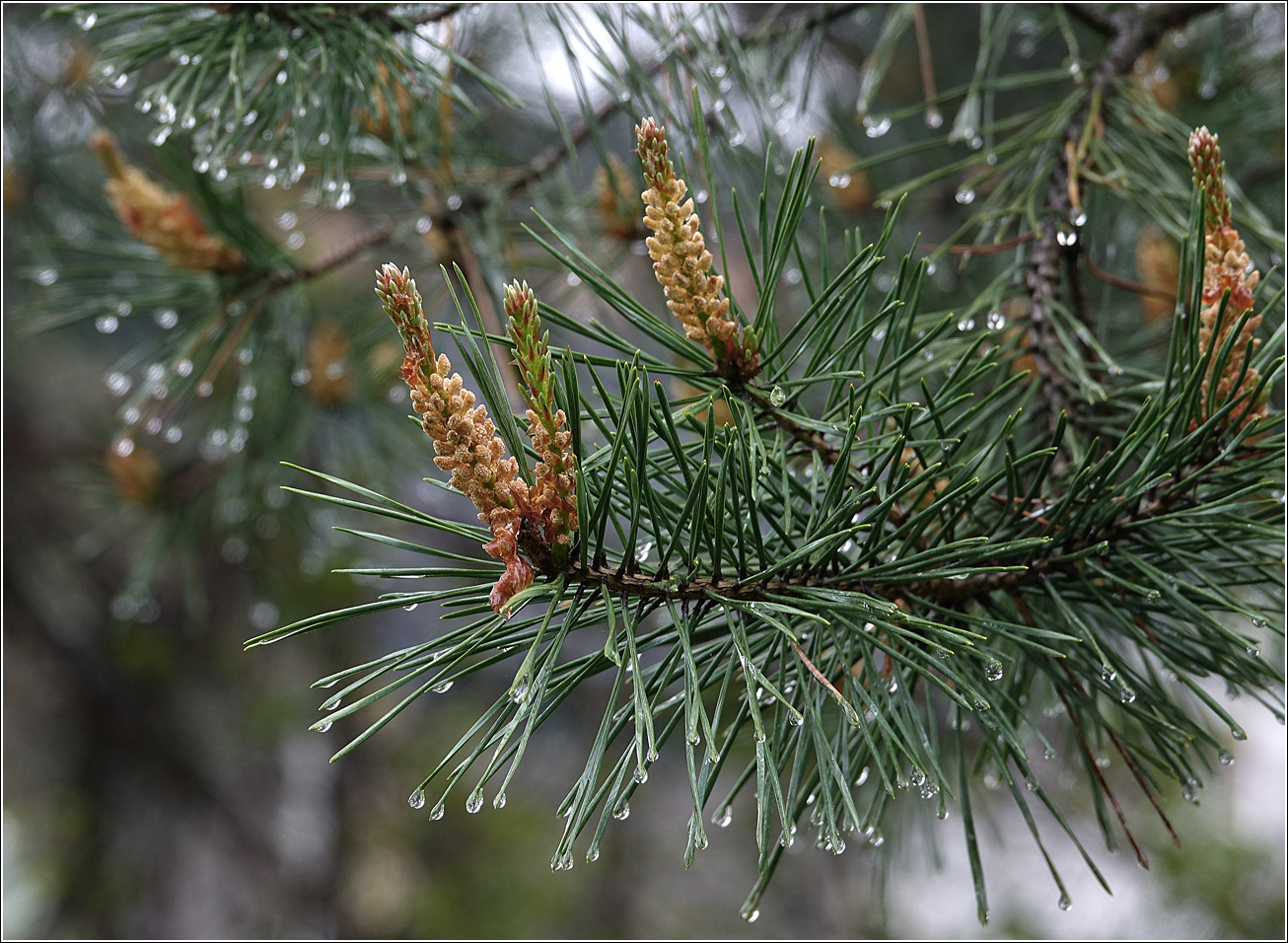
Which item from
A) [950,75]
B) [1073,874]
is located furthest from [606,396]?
[1073,874]

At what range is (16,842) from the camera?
1.84m

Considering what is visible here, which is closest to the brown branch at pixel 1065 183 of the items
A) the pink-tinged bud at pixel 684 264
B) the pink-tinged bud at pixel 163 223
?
the pink-tinged bud at pixel 684 264

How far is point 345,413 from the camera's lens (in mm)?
984

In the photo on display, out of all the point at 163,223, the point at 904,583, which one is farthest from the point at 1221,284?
the point at 163,223

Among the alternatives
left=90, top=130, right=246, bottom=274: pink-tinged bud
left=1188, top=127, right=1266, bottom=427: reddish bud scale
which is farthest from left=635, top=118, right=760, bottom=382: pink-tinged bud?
left=90, top=130, right=246, bottom=274: pink-tinged bud

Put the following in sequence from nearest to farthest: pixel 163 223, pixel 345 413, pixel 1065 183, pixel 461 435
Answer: pixel 461 435 → pixel 1065 183 → pixel 163 223 → pixel 345 413

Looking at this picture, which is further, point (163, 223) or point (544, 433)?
point (163, 223)

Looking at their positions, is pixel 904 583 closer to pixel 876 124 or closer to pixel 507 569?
pixel 507 569

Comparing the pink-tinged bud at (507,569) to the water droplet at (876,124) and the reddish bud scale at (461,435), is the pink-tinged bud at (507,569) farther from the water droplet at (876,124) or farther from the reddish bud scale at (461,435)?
the water droplet at (876,124)

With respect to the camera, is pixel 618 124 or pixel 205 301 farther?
pixel 618 124

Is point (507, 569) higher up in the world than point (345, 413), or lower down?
lower down

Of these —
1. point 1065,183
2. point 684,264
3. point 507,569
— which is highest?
point 1065,183

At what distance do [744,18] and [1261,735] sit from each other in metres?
1.70

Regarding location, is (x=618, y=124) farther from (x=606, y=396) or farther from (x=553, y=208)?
(x=606, y=396)
